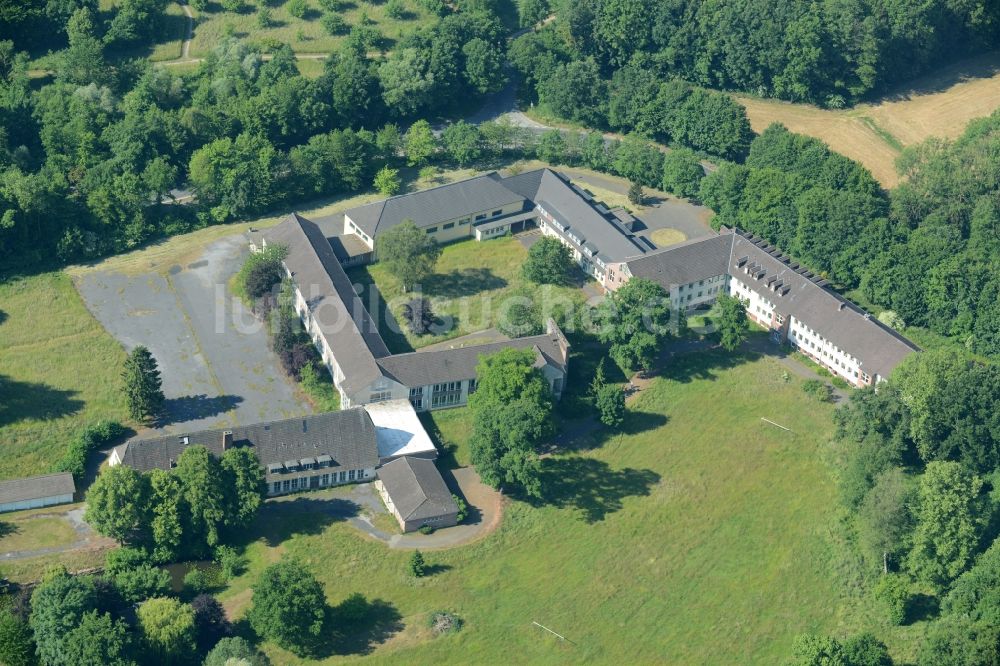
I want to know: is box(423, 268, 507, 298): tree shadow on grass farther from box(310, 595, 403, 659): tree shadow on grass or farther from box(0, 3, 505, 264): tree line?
box(310, 595, 403, 659): tree shadow on grass

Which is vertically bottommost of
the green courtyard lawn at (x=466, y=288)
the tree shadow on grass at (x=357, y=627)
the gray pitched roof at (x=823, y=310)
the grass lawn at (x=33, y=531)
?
the tree shadow on grass at (x=357, y=627)

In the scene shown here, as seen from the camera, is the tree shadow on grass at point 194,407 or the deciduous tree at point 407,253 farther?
the deciduous tree at point 407,253

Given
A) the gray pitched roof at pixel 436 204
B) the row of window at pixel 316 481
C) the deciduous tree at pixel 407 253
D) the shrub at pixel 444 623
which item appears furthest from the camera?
the gray pitched roof at pixel 436 204

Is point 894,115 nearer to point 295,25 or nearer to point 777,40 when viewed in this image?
point 777,40

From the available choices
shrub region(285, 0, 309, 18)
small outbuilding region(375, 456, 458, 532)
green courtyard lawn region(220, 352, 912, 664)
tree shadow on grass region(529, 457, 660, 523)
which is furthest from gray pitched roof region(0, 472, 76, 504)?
shrub region(285, 0, 309, 18)

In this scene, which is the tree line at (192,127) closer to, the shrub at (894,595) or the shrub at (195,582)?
the shrub at (195,582)

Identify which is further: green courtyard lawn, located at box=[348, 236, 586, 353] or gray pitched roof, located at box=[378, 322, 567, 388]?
green courtyard lawn, located at box=[348, 236, 586, 353]

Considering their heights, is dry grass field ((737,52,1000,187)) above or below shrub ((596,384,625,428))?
above

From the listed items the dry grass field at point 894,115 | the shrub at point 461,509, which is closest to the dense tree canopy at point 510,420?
the shrub at point 461,509
